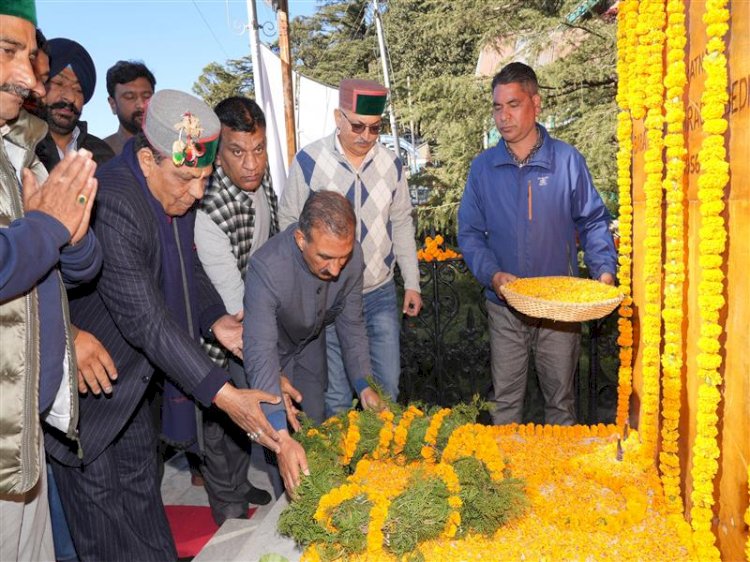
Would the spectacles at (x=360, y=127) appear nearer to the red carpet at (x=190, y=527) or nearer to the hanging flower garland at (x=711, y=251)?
the hanging flower garland at (x=711, y=251)

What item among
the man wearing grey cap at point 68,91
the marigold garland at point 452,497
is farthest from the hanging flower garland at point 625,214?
the man wearing grey cap at point 68,91

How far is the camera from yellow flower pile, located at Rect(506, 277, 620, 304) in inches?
116

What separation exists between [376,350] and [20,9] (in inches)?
101

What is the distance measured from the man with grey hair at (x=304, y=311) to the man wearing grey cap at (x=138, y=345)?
178 mm

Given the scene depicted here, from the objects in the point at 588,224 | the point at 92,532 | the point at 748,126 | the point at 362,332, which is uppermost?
the point at 748,126

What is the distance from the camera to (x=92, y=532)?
252 centimetres

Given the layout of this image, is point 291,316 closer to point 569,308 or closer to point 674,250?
point 569,308

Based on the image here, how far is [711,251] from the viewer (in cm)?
211

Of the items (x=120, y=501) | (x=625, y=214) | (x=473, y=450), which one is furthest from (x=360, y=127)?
(x=120, y=501)

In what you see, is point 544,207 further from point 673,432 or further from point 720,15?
point 720,15

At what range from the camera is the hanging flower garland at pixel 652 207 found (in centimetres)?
261

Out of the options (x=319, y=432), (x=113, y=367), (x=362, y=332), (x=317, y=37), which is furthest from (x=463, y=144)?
(x=317, y=37)

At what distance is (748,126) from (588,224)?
1719 mm

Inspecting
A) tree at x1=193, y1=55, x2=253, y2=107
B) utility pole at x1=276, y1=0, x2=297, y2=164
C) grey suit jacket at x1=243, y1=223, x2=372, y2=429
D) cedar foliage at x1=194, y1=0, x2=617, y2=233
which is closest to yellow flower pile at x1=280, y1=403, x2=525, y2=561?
grey suit jacket at x1=243, y1=223, x2=372, y2=429
